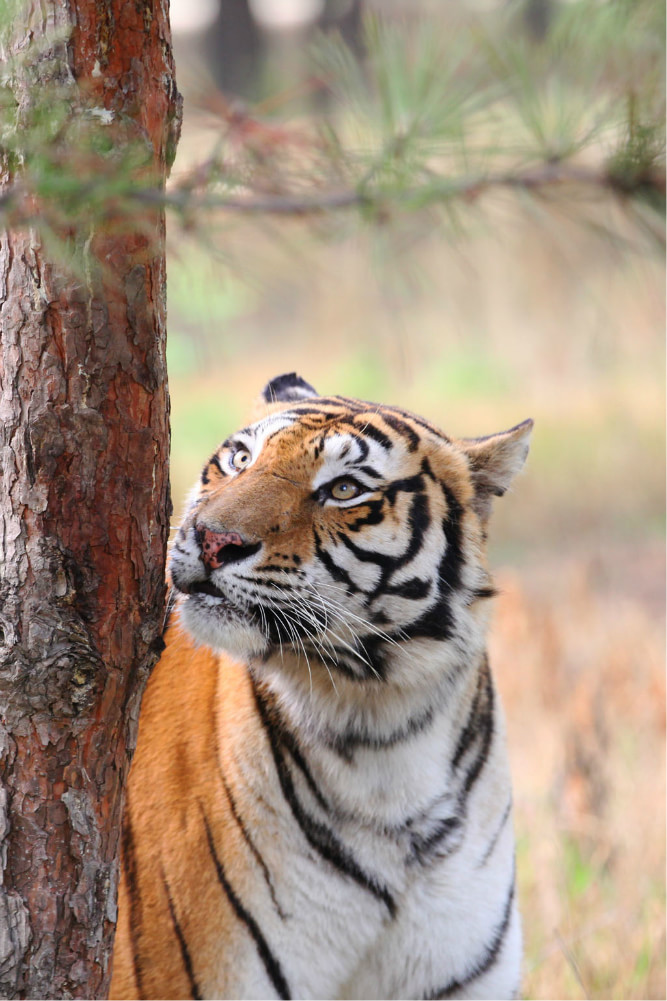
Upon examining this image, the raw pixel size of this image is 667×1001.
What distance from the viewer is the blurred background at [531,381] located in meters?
2.00

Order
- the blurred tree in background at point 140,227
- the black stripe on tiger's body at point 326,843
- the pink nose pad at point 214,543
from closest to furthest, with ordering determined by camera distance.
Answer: the blurred tree in background at point 140,227
the pink nose pad at point 214,543
the black stripe on tiger's body at point 326,843

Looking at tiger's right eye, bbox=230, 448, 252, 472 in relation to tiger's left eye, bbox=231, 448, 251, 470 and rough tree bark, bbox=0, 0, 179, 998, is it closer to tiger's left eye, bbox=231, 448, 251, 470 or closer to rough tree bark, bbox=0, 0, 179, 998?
tiger's left eye, bbox=231, 448, 251, 470

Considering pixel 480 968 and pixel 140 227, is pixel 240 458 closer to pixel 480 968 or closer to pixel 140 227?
pixel 140 227

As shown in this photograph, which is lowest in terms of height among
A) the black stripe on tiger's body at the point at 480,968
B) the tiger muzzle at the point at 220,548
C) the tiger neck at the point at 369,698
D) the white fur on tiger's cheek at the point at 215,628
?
the black stripe on tiger's body at the point at 480,968

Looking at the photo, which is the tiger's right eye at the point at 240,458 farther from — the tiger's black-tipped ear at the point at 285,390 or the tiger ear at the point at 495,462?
the tiger ear at the point at 495,462

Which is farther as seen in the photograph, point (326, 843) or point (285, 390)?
point (285, 390)

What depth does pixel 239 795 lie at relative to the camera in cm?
204

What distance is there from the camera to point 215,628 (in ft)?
5.74

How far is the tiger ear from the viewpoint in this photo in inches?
82.1

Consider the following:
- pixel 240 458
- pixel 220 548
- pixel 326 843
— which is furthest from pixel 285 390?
pixel 326 843


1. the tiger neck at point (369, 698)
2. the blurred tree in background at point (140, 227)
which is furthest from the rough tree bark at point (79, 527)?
the tiger neck at point (369, 698)

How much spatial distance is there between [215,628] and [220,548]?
15 cm

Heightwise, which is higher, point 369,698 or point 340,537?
point 340,537

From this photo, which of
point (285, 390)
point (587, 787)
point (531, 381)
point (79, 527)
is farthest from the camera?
point (531, 381)
